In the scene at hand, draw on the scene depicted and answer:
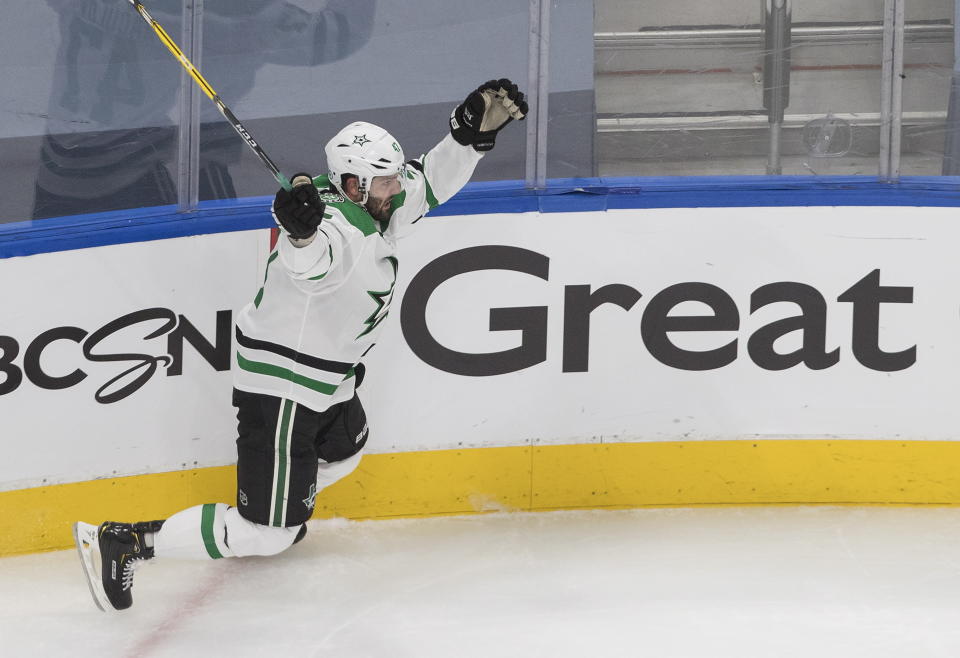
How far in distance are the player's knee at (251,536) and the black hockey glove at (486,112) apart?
3.38 feet

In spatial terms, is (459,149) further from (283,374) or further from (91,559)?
(91,559)

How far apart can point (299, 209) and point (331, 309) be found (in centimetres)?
43

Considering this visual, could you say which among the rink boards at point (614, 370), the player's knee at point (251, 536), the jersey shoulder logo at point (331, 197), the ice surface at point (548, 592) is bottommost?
the ice surface at point (548, 592)

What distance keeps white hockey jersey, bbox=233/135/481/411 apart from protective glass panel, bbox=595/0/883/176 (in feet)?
2.03

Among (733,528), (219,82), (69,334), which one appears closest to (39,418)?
(69,334)

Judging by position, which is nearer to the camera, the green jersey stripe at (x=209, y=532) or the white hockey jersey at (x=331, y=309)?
the white hockey jersey at (x=331, y=309)

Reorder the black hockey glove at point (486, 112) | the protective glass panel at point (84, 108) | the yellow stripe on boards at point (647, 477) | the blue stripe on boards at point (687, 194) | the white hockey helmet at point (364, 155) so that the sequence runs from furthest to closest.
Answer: the yellow stripe on boards at point (647, 477)
the blue stripe on boards at point (687, 194)
the protective glass panel at point (84, 108)
the black hockey glove at point (486, 112)
the white hockey helmet at point (364, 155)

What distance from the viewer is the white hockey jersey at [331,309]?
112 inches

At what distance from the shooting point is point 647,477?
3602mm

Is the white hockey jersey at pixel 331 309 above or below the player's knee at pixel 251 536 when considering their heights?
above

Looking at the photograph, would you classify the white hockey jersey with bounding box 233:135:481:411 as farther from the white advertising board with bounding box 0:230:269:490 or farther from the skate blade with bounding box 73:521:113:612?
the skate blade with bounding box 73:521:113:612

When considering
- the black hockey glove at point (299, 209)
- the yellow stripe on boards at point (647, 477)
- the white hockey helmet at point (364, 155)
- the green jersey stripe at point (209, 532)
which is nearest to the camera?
the black hockey glove at point (299, 209)

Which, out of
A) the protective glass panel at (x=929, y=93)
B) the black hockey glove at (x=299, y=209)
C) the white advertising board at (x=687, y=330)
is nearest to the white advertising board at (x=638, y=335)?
the white advertising board at (x=687, y=330)

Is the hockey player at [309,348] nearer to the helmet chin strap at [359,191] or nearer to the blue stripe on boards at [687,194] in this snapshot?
the helmet chin strap at [359,191]
